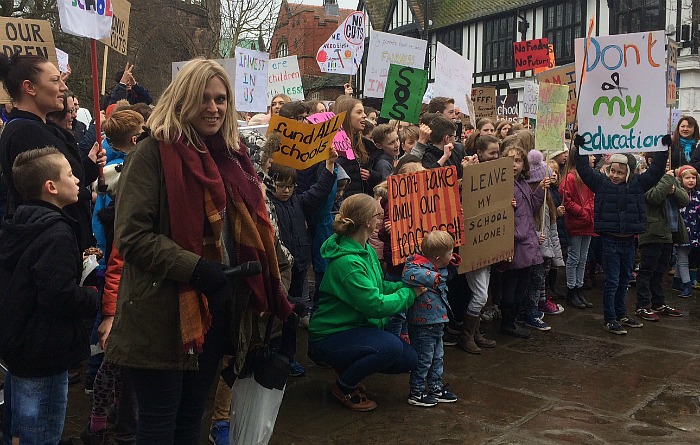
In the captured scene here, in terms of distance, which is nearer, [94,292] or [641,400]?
[94,292]

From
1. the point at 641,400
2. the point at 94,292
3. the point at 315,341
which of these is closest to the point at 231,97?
the point at 94,292

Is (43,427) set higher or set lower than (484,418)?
higher

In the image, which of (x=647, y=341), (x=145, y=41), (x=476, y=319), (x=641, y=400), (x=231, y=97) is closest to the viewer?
(x=231, y=97)

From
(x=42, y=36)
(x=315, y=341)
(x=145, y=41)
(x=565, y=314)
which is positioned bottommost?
(x=565, y=314)

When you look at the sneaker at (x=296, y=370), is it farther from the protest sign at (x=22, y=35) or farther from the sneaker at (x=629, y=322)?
the protest sign at (x=22, y=35)

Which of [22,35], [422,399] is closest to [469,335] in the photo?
[422,399]

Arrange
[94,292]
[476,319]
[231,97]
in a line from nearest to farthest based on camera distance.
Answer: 1. [231,97]
2. [94,292]
3. [476,319]

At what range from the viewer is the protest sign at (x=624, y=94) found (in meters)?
6.69

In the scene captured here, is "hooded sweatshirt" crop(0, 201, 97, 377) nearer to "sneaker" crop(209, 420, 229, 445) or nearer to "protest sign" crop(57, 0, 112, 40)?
"sneaker" crop(209, 420, 229, 445)

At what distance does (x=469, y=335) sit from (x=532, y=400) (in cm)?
128

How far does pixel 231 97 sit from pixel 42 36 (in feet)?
17.1

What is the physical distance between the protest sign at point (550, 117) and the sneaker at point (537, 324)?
5.43 ft

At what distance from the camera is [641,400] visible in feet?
17.0

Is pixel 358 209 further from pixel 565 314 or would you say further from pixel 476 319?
pixel 565 314
